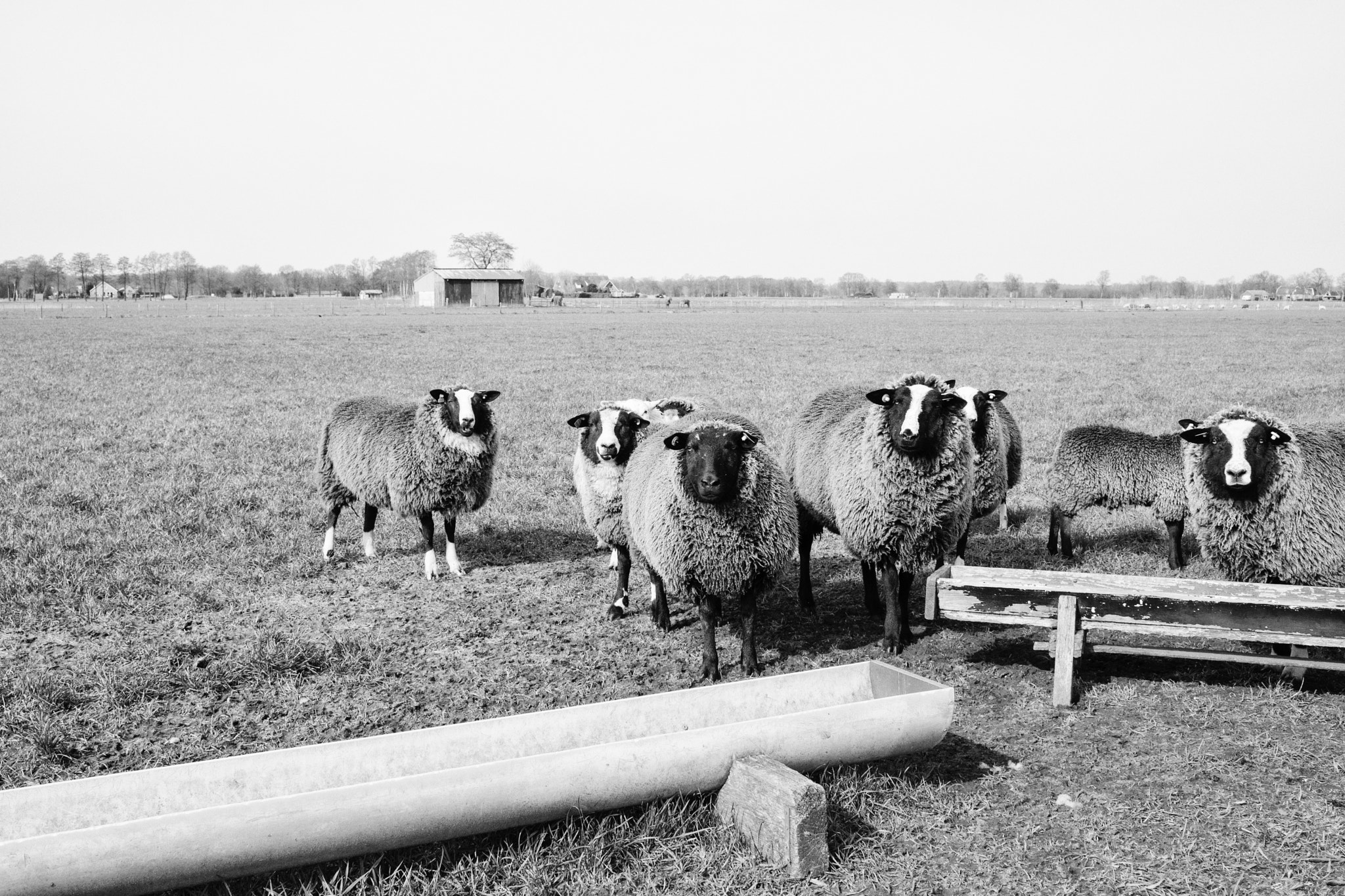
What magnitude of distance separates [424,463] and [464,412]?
2.18 feet

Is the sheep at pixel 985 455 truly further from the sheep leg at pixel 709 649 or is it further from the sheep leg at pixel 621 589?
the sheep leg at pixel 709 649

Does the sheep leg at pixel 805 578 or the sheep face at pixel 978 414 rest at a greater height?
the sheep face at pixel 978 414

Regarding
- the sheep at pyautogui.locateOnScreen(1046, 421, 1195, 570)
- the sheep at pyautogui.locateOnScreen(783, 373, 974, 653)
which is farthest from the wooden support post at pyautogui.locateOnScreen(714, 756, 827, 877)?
the sheep at pyautogui.locateOnScreen(1046, 421, 1195, 570)

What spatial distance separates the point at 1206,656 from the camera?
21.6 ft

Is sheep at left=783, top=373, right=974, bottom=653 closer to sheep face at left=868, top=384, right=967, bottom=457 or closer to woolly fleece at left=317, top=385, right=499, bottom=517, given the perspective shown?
sheep face at left=868, top=384, right=967, bottom=457

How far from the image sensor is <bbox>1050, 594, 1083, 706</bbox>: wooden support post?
20.6 feet

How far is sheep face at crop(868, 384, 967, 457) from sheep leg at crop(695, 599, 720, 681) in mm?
1999

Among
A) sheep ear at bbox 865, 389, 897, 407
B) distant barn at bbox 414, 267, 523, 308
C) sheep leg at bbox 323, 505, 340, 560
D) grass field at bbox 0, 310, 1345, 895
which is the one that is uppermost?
distant barn at bbox 414, 267, 523, 308

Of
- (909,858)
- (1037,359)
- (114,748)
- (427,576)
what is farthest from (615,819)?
(1037,359)

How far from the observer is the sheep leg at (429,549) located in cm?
954

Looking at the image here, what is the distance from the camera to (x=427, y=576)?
375 inches

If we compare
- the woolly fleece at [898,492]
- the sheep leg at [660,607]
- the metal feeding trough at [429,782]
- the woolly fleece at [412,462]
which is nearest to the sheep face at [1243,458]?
the woolly fleece at [898,492]

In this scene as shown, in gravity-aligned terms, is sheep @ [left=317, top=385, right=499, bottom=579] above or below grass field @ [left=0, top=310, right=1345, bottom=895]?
above

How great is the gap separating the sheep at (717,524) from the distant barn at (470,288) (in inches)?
3565
